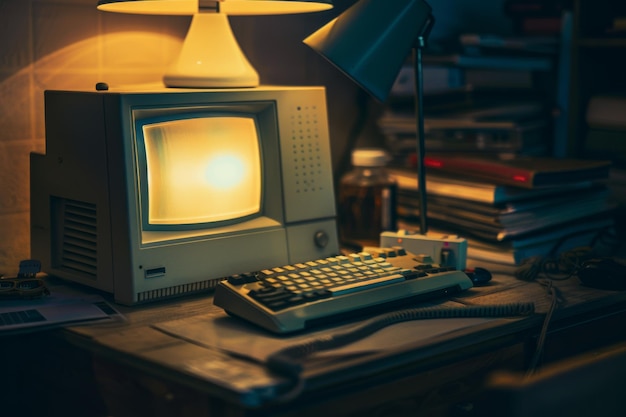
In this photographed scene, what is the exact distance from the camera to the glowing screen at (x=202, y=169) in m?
1.48

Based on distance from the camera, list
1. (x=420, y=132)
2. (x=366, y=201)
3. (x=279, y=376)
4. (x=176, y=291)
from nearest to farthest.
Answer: (x=279, y=376)
(x=176, y=291)
(x=420, y=132)
(x=366, y=201)

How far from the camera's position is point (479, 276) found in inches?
62.2

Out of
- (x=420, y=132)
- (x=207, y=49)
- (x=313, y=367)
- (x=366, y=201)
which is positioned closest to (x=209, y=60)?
(x=207, y=49)

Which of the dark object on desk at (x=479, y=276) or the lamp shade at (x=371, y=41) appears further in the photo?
the dark object on desk at (x=479, y=276)

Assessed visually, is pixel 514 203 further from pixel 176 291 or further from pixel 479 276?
pixel 176 291

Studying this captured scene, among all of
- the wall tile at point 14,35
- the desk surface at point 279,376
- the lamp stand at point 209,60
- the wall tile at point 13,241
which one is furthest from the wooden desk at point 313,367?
the wall tile at point 14,35

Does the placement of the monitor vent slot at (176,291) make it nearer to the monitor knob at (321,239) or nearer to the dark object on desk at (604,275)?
the monitor knob at (321,239)

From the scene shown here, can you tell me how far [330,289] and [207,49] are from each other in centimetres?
49

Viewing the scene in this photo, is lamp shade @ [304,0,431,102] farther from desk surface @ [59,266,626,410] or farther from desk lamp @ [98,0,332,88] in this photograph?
desk surface @ [59,266,626,410]

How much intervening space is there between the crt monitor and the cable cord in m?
0.33

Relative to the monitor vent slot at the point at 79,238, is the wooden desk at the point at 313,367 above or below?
below

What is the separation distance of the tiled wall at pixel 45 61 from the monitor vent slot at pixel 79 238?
14 centimetres

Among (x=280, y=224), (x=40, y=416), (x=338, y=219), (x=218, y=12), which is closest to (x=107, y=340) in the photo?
(x=40, y=416)

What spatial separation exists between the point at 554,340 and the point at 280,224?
→ 1.63 ft
